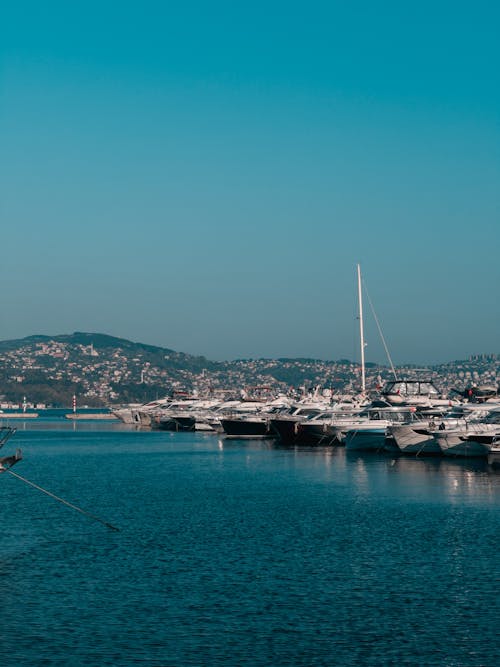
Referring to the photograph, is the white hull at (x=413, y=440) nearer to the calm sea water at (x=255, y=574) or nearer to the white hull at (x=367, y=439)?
the white hull at (x=367, y=439)

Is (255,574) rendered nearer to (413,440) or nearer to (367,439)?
(413,440)

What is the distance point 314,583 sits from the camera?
24.0m

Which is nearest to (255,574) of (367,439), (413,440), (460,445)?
(460,445)

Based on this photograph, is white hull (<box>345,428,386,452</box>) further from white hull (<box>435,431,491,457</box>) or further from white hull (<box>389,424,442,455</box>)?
white hull (<box>435,431,491,457</box>)

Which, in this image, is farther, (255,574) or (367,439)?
(367,439)

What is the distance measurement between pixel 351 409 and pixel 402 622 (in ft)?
212

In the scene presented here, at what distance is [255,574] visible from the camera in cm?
2505

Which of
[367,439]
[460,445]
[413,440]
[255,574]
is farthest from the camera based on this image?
[367,439]

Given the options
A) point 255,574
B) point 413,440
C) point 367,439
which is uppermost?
point 413,440

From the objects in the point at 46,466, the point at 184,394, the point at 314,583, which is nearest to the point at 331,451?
the point at 46,466

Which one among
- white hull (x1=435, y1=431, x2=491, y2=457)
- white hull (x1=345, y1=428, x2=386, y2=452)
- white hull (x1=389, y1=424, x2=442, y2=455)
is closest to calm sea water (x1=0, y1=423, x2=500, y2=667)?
white hull (x1=435, y1=431, x2=491, y2=457)

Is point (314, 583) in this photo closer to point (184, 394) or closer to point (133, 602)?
point (133, 602)

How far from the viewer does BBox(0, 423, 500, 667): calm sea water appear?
1853 centimetres

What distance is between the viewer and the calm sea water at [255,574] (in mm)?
18531
